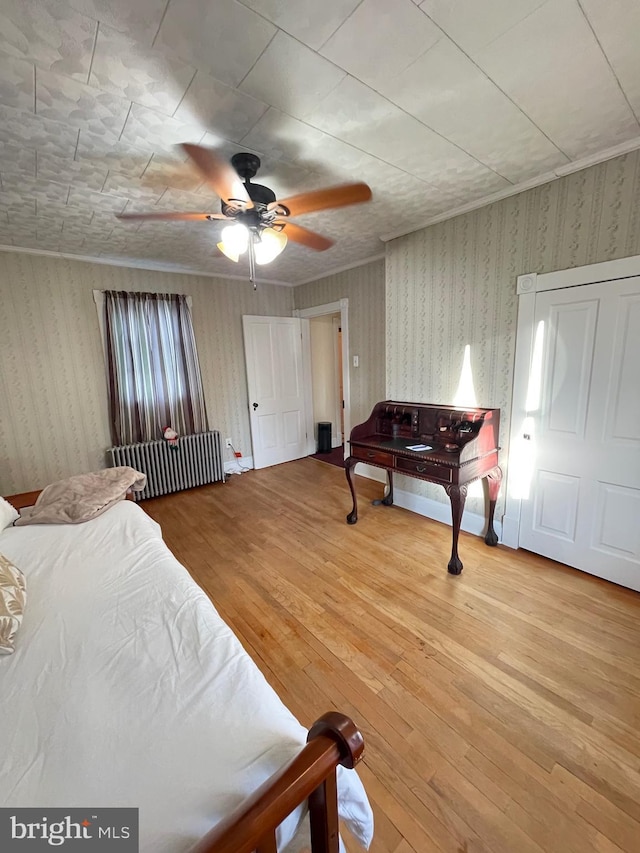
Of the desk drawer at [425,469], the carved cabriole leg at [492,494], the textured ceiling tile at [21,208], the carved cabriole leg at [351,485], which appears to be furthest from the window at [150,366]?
the carved cabriole leg at [492,494]

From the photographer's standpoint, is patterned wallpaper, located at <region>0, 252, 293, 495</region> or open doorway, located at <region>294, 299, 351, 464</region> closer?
patterned wallpaper, located at <region>0, 252, 293, 495</region>

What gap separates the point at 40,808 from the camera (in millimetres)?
724

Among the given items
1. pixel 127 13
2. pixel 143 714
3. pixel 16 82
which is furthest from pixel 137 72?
pixel 143 714

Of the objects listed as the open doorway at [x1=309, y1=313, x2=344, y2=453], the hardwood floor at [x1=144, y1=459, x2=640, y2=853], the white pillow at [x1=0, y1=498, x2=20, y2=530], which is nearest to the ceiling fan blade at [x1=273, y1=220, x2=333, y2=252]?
the hardwood floor at [x1=144, y1=459, x2=640, y2=853]

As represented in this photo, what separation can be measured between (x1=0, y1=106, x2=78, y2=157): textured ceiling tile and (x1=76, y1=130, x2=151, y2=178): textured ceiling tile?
0.15 ft

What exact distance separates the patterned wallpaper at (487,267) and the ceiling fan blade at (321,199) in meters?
1.17

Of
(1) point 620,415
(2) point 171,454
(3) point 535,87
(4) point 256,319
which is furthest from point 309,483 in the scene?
(3) point 535,87

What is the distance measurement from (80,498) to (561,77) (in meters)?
3.24

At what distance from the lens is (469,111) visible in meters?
1.61

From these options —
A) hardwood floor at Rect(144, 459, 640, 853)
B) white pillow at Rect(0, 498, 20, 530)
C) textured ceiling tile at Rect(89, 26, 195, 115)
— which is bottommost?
hardwood floor at Rect(144, 459, 640, 853)

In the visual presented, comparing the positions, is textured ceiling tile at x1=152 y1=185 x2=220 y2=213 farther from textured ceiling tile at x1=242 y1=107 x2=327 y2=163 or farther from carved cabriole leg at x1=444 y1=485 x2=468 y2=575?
carved cabriole leg at x1=444 y1=485 x2=468 y2=575

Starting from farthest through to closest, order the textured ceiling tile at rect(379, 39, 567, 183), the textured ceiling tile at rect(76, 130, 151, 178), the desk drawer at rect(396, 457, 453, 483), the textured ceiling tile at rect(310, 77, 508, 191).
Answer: the desk drawer at rect(396, 457, 453, 483), the textured ceiling tile at rect(76, 130, 151, 178), the textured ceiling tile at rect(310, 77, 508, 191), the textured ceiling tile at rect(379, 39, 567, 183)

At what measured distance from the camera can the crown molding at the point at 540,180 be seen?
1.92 metres

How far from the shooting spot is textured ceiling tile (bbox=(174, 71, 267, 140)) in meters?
1.41
